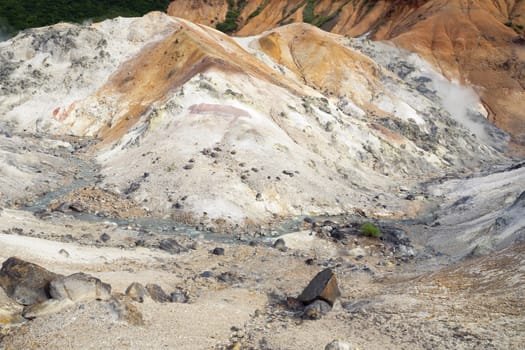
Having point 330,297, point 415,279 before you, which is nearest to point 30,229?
point 330,297

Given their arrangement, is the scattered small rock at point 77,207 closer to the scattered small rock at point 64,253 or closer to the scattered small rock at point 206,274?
the scattered small rock at point 64,253

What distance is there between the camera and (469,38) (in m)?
60.0

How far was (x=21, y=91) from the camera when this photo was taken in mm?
35656

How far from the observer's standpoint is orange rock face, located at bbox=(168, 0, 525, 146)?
175 ft

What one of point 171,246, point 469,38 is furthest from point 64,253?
point 469,38

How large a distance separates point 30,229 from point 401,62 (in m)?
47.8

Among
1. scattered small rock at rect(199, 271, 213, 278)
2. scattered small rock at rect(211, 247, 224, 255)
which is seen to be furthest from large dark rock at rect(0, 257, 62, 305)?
scattered small rock at rect(211, 247, 224, 255)

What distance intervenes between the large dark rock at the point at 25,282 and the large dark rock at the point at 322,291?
552 centimetres

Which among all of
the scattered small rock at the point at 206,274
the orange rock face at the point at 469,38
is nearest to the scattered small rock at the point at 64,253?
the scattered small rock at the point at 206,274

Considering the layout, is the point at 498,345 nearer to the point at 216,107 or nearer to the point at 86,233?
the point at 86,233

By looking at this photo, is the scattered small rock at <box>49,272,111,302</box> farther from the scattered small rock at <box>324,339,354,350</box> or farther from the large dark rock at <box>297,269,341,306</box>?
the large dark rock at <box>297,269,341,306</box>

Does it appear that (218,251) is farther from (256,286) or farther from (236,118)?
(236,118)

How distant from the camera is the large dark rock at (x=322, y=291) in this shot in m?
10.9

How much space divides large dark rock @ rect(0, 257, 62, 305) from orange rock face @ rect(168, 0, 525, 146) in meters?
39.4
